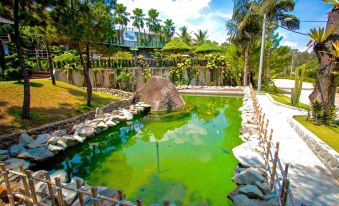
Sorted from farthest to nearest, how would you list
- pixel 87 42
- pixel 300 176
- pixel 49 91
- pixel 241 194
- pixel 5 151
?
pixel 49 91 < pixel 87 42 < pixel 5 151 < pixel 300 176 < pixel 241 194

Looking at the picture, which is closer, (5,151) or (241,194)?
(241,194)

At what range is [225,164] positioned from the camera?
5.93m

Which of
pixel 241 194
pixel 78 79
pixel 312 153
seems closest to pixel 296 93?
pixel 312 153

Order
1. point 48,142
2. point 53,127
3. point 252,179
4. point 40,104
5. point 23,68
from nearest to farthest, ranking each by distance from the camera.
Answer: point 252,179 → point 48,142 → point 23,68 → point 53,127 → point 40,104

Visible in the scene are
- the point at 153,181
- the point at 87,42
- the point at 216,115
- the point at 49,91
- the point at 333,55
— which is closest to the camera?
the point at 153,181

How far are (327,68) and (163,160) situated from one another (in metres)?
6.39

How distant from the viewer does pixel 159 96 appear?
40.2 feet

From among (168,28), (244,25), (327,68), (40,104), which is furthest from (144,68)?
(168,28)

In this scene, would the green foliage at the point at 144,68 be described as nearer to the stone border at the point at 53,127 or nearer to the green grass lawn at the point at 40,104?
the green grass lawn at the point at 40,104

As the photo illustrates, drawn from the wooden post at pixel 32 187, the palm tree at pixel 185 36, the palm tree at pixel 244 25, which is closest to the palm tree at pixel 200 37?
the palm tree at pixel 185 36

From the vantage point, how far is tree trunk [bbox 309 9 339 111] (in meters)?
6.55

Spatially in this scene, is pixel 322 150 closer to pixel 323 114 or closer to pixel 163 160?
pixel 323 114

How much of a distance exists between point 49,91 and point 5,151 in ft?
17.9

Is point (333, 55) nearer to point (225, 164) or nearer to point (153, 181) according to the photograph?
point (225, 164)
